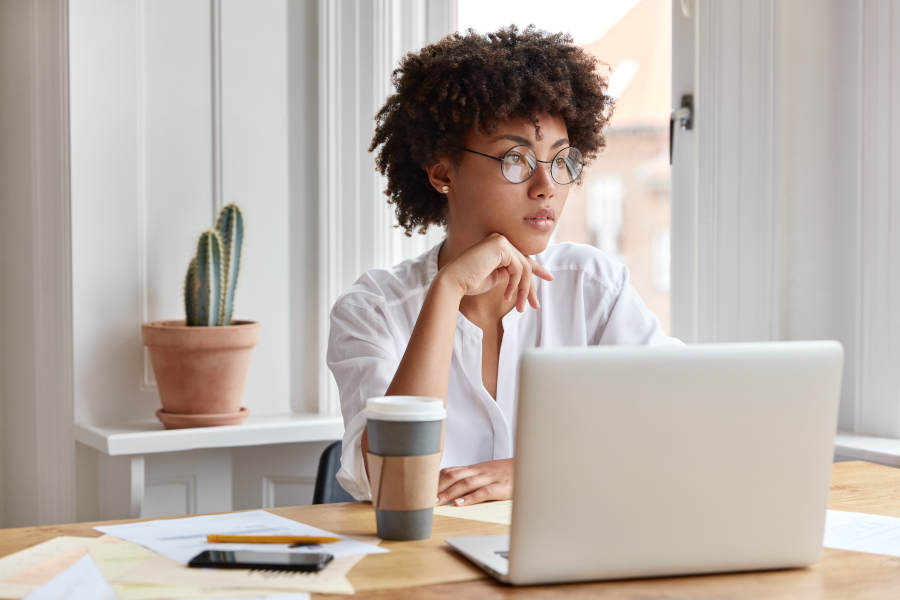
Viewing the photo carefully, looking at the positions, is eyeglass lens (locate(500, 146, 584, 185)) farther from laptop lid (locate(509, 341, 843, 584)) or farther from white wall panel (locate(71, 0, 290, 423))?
white wall panel (locate(71, 0, 290, 423))

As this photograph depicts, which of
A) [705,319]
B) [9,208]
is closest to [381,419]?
[705,319]

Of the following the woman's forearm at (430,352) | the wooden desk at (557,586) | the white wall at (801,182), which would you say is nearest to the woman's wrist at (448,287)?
the woman's forearm at (430,352)

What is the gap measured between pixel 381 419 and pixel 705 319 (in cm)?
134

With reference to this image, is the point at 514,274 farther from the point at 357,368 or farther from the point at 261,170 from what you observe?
the point at 261,170

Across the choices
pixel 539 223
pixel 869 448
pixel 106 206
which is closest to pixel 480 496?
pixel 539 223

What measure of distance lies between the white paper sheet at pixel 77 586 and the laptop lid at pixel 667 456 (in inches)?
14.7

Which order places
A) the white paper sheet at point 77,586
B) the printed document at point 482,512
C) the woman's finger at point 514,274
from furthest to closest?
the woman's finger at point 514,274
the printed document at point 482,512
the white paper sheet at point 77,586

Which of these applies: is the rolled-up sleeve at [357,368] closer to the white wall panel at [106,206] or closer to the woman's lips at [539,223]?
the woman's lips at [539,223]

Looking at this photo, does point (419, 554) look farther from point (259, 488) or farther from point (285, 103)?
point (285, 103)

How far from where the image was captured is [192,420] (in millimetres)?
1977

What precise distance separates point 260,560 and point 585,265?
1.00 meters

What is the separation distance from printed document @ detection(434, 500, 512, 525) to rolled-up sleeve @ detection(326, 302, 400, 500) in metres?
0.14

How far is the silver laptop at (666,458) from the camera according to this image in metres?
0.74

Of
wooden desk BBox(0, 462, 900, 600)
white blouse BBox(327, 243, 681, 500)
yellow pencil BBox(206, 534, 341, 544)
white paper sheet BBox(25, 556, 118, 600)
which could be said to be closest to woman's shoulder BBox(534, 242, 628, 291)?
white blouse BBox(327, 243, 681, 500)
